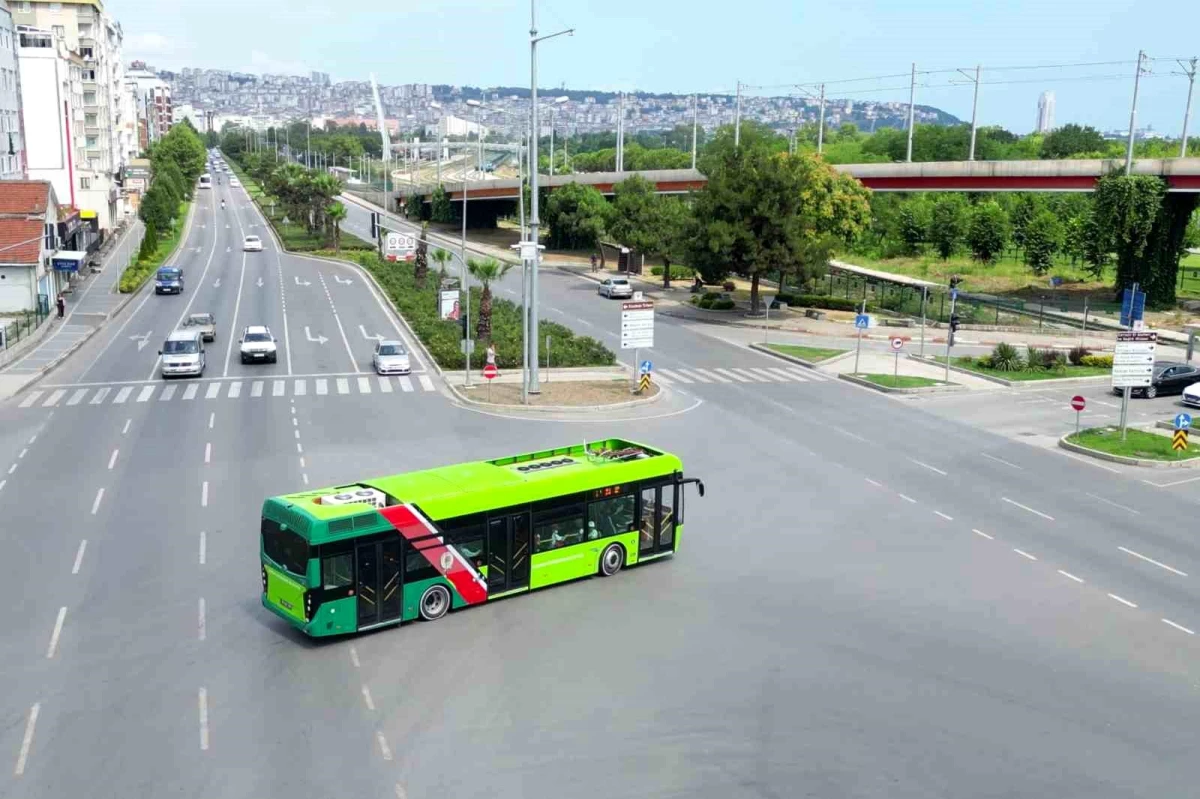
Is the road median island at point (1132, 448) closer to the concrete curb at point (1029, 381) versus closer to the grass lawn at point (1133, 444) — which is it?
the grass lawn at point (1133, 444)

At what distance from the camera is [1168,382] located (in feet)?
159

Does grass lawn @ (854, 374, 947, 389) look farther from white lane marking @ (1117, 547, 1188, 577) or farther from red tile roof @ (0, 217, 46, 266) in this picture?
red tile roof @ (0, 217, 46, 266)

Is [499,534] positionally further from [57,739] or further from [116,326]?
[116,326]

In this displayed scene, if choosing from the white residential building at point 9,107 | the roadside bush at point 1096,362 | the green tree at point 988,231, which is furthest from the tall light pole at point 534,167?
the green tree at point 988,231

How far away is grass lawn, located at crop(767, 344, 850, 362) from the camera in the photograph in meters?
55.5

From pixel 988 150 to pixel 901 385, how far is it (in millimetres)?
131070

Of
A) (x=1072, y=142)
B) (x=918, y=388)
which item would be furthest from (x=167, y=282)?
(x=1072, y=142)

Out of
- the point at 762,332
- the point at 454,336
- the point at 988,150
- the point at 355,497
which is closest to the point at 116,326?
the point at 454,336

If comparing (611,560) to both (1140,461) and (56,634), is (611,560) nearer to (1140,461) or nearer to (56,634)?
(56,634)

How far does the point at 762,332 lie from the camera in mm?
65812

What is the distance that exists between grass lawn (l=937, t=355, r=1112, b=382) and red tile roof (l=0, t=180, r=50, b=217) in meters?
52.5

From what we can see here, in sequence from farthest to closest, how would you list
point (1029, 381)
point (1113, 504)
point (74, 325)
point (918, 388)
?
point (74, 325) → point (1029, 381) → point (918, 388) → point (1113, 504)

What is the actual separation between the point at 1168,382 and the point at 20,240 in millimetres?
59898

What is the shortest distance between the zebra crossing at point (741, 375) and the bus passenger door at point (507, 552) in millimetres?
26488
